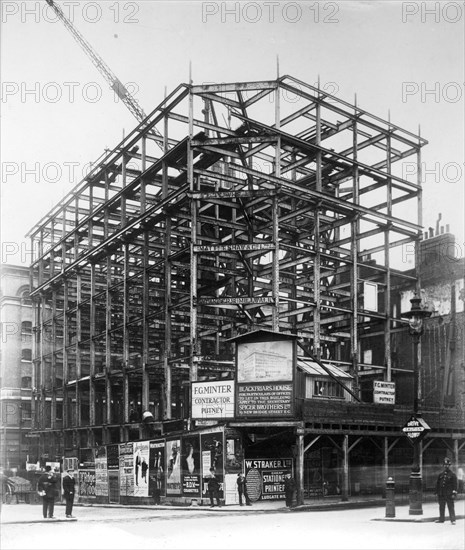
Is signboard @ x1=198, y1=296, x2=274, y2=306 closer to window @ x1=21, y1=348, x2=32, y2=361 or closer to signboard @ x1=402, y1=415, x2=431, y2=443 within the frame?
signboard @ x1=402, y1=415, x2=431, y2=443

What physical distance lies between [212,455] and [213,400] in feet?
6.89

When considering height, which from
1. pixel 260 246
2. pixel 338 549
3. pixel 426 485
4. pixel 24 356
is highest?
pixel 260 246

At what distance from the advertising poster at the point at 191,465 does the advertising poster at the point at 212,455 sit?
1.72 ft

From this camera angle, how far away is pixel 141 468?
35875 millimetres

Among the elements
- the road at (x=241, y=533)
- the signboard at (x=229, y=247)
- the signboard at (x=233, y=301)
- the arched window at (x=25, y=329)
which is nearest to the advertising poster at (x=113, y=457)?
the signboard at (x=233, y=301)

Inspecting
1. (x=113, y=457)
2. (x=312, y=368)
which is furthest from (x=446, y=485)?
(x=113, y=457)

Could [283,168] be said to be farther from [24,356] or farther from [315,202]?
[24,356]

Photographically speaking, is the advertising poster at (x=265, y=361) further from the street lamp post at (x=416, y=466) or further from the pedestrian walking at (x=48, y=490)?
the pedestrian walking at (x=48, y=490)

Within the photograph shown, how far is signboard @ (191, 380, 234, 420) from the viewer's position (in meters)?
29.5

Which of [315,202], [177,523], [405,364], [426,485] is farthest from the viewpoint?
[405,364]

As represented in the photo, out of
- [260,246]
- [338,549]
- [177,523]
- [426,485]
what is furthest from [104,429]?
[338,549]

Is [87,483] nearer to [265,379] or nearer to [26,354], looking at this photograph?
[265,379]

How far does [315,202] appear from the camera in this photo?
41750mm

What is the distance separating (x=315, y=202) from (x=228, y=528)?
24.5 meters
